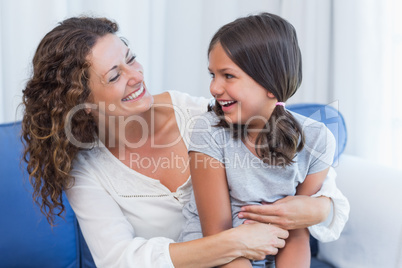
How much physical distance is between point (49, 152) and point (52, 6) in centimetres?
76

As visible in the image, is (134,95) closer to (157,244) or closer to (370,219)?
(157,244)

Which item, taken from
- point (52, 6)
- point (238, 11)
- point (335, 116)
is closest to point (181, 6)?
point (238, 11)

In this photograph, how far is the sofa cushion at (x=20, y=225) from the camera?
1.54 metres

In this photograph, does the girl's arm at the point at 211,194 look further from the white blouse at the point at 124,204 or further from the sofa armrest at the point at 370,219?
the sofa armrest at the point at 370,219

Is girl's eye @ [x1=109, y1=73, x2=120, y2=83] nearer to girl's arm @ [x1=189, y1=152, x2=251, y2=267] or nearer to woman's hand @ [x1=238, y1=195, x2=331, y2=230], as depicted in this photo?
girl's arm @ [x1=189, y1=152, x2=251, y2=267]

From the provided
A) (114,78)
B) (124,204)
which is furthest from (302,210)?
(114,78)

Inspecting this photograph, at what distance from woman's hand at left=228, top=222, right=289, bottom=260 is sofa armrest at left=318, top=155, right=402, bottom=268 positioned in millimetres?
472

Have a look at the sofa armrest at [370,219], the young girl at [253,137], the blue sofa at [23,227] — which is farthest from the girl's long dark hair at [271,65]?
the sofa armrest at [370,219]

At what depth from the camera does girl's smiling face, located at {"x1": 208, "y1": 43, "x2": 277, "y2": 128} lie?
3.96ft

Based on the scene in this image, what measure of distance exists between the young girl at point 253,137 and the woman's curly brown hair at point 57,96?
0.37 m

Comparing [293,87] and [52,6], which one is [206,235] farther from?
[52,6]

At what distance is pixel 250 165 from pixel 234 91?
0.74 feet

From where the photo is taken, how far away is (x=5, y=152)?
158 centimetres

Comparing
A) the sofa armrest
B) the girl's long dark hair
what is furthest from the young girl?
the sofa armrest
